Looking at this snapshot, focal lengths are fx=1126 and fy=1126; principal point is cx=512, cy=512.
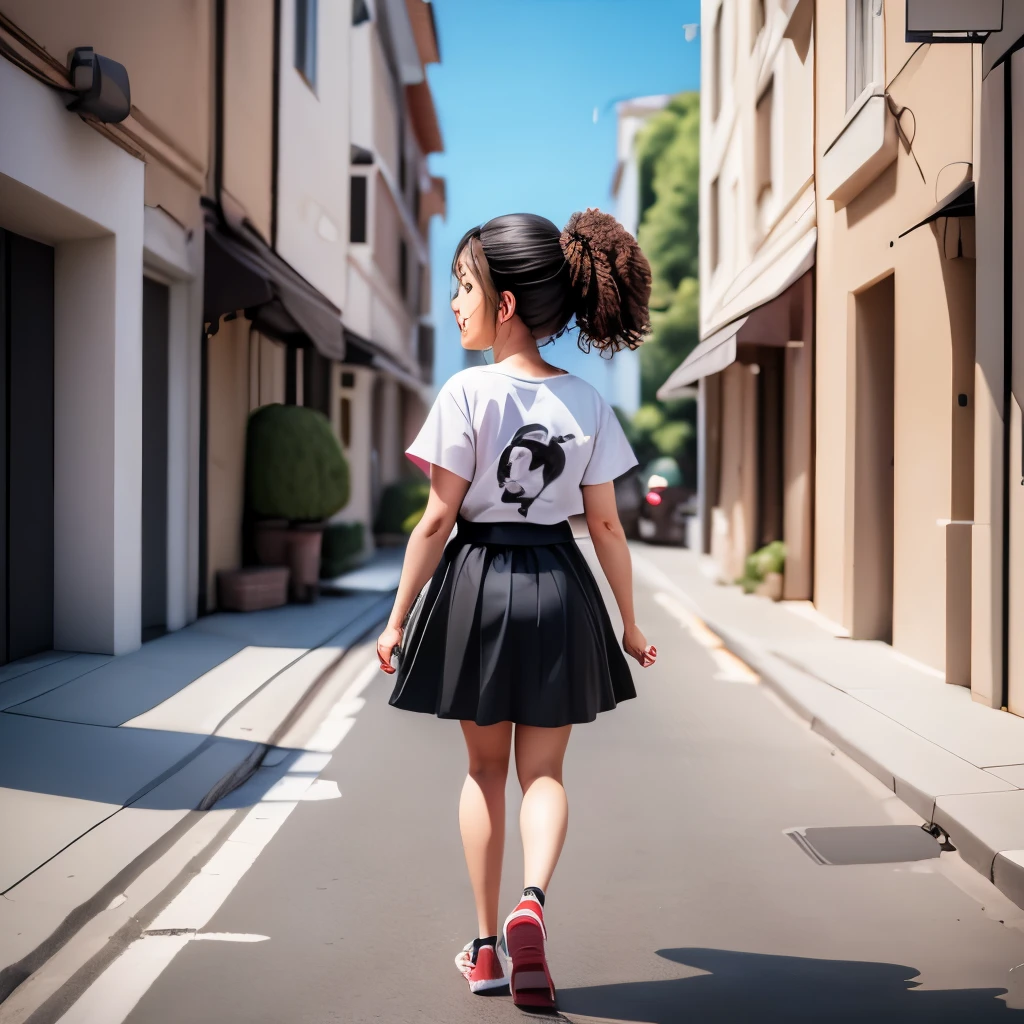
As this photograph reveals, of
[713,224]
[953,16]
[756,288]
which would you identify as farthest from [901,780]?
[713,224]

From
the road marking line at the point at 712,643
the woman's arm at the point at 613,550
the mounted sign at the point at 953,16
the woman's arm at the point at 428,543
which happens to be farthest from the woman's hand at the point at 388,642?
the mounted sign at the point at 953,16

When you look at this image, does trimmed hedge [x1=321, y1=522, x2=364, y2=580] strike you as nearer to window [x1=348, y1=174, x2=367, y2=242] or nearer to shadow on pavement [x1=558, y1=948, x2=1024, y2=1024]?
window [x1=348, y1=174, x2=367, y2=242]

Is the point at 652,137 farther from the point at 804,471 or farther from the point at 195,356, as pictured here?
the point at 195,356

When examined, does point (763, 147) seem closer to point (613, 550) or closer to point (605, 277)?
point (605, 277)

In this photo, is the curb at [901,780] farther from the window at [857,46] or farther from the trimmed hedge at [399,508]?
the trimmed hedge at [399,508]

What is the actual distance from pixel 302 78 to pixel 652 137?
20.1m

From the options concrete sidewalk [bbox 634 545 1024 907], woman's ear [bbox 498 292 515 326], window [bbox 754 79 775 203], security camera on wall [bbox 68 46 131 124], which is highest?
window [bbox 754 79 775 203]

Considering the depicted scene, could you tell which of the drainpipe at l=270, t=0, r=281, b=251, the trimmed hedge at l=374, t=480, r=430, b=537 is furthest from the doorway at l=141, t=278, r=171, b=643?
the trimmed hedge at l=374, t=480, r=430, b=537

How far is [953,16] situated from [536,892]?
5893 mm

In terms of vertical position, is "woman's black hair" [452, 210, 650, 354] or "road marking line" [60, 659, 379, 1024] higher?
"woman's black hair" [452, 210, 650, 354]

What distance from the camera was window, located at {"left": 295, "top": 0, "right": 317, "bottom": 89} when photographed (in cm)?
1438

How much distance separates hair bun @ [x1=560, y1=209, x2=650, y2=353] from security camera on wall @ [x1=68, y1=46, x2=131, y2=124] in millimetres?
4980

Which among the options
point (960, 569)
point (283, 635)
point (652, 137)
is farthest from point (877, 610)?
point (652, 137)

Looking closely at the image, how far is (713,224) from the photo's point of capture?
64.0 feet
